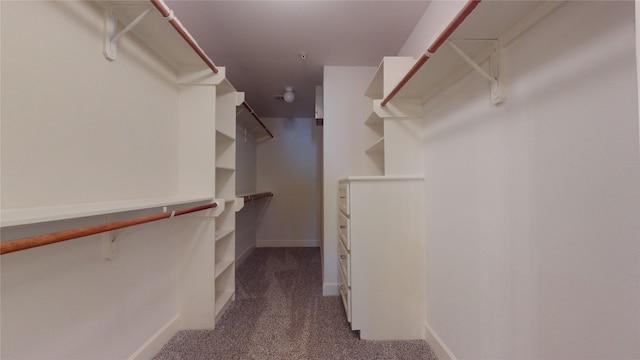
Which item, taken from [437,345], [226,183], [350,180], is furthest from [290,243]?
[437,345]

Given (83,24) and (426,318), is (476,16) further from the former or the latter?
(426,318)

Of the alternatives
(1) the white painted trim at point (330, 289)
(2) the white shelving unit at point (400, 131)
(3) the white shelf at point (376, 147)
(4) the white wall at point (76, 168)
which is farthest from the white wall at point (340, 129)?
(4) the white wall at point (76, 168)

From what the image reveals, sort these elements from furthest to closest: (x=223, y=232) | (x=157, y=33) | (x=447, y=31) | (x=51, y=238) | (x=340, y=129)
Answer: (x=340, y=129)
(x=223, y=232)
(x=157, y=33)
(x=447, y=31)
(x=51, y=238)

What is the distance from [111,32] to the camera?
1028 millimetres

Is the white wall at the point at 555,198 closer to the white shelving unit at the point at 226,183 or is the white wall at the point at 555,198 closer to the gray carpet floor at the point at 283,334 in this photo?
the gray carpet floor at the point at 283,334

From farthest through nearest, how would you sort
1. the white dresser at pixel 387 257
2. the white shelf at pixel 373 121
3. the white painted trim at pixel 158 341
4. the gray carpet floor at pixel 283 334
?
the white shelf at pixel 373 121 → the white dresser at pixel 387 257 → the gray carpet floor at pixel 283 334 → the white painted trim at pixel 158 341

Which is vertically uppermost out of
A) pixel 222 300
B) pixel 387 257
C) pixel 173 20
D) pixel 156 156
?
pixel 173 20

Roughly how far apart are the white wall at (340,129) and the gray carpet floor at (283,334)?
1.69 feet

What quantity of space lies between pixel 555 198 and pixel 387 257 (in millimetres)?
940

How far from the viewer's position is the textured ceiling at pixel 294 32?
1551 mm

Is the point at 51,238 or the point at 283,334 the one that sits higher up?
the point at 51,238

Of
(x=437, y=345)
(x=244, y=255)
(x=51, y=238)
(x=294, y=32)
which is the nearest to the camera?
(x=51, y=238)

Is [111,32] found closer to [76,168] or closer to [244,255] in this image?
[76,168]

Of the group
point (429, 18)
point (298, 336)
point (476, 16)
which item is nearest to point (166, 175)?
point (298, 336)
